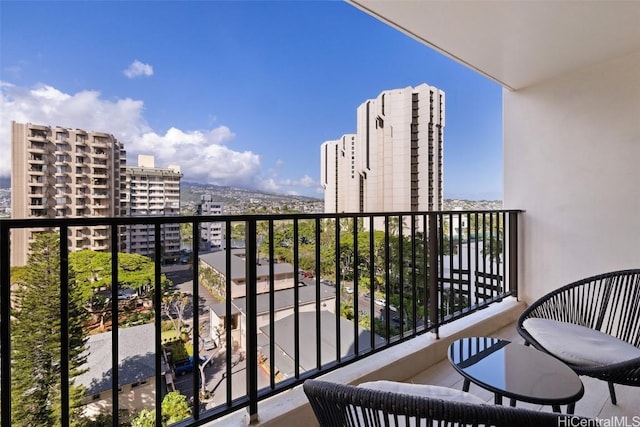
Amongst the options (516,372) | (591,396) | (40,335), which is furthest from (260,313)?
(591,396)

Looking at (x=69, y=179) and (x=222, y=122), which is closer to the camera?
(x=69, y=179)

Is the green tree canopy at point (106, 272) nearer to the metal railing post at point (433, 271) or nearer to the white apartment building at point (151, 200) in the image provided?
the white apartment building at point (151, 200)

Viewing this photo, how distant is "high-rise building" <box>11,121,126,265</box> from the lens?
12.3 ft

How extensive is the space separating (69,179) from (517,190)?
17.8 feet

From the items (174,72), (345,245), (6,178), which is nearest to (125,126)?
(174,72)

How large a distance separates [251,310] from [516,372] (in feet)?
3.77

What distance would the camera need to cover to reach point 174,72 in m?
9.73

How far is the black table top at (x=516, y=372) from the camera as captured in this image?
3.56 feet

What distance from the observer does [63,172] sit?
395 cm

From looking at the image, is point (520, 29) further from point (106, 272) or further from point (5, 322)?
point (5, 322)

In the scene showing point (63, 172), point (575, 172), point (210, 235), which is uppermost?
point (63, 172)

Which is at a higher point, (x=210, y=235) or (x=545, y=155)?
(x=545, y=155)

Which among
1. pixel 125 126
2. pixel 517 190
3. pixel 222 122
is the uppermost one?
pixel 222 122

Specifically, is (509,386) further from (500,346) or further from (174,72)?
(174,72)
